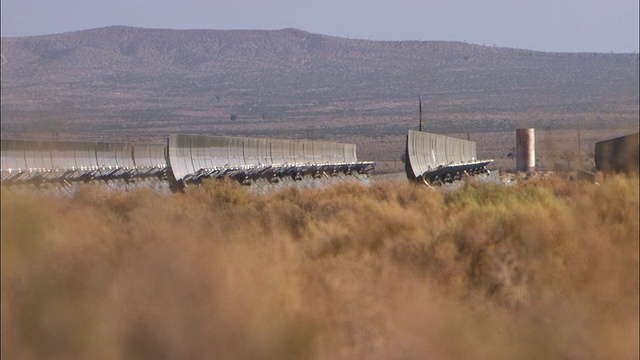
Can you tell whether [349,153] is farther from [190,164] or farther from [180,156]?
[180,156]

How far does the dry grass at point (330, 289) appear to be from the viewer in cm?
1141

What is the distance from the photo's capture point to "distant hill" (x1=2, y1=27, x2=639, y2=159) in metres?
11.4

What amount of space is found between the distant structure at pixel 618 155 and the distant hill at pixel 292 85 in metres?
0.38

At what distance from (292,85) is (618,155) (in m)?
105

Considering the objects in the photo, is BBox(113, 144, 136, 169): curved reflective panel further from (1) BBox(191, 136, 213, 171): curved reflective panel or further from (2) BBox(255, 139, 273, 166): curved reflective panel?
(1) BBox(191, 136, 213, 171): curved reflective panel

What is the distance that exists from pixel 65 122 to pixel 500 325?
502 cm

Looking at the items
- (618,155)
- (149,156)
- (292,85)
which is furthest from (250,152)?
(292,85)

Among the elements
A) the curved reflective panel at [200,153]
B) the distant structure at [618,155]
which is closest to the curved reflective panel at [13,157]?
the distant structure at [618,155]

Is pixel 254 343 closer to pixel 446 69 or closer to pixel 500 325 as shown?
Answer: pixel 500 325

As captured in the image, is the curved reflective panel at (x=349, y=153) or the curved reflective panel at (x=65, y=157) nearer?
the curved reflective panel at (x=65, y=157)

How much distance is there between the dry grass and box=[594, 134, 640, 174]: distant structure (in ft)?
0.53

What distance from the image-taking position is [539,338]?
11.7 metres

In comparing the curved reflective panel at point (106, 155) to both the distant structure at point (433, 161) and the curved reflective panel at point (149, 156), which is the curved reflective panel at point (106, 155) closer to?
the curved reflective panel at point (149, 156)

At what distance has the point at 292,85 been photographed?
4552 inches
